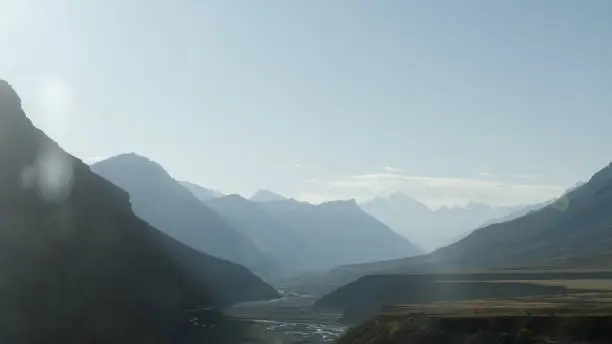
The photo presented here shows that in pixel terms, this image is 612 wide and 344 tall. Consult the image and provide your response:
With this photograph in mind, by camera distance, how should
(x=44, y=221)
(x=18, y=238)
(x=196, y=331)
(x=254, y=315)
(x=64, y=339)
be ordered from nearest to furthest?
(x=64, y=339) → (x=18, y=238) → (x=44, y=221) → (x=196, y=331) → (x=254, y=315)

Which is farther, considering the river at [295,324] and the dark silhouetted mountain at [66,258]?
the river at [295,324]

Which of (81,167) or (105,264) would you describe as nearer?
(105,264)

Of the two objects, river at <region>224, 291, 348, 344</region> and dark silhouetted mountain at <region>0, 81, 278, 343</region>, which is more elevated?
dark silhouetted mountain at <region>0, 81, 278, 343</region>

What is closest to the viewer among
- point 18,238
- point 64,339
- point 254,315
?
point 64,339

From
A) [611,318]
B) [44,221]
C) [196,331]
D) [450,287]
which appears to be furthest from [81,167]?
[611,318]

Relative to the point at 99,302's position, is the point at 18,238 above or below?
above

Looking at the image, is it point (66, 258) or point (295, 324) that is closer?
point (66, 258)

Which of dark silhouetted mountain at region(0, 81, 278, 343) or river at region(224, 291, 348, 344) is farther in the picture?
river at region(224, 291, 348, 344)

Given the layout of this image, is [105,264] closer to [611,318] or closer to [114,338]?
[114,338]
